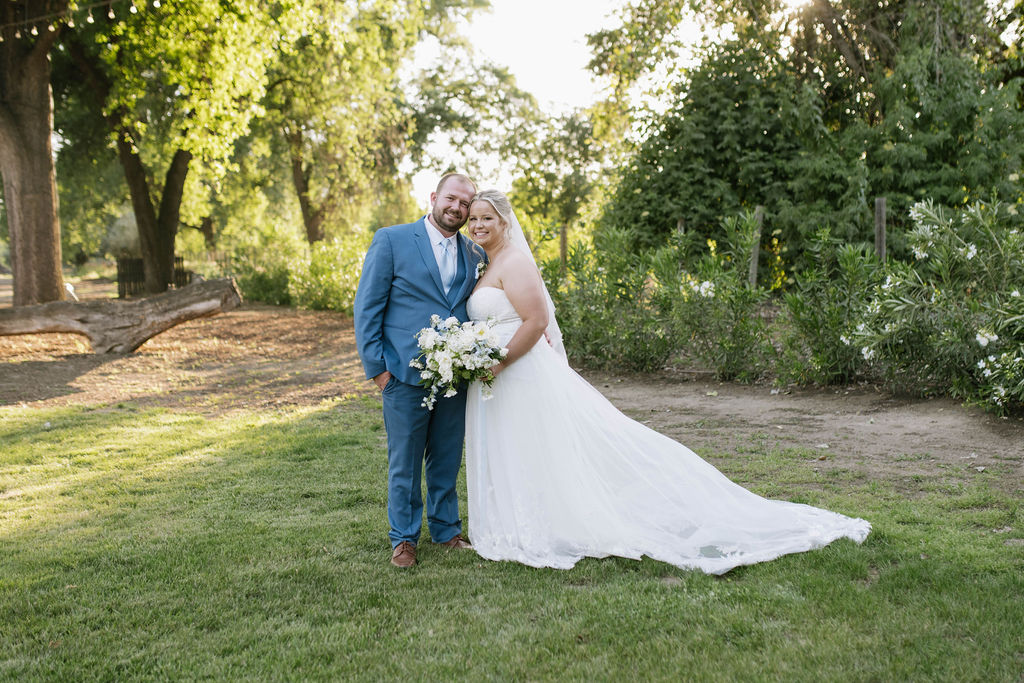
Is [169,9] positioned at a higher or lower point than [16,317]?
higher

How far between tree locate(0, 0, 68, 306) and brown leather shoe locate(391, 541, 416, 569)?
420 inches

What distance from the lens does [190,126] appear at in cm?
1442

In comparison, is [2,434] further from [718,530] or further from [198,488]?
[718,530]

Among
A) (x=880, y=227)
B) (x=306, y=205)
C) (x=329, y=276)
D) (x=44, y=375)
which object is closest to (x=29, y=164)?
(x=44, y=375)

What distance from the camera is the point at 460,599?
148 inches

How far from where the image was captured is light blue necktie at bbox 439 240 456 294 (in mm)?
4301

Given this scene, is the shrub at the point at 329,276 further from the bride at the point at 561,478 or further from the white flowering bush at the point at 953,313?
the bride at the point at 561,478

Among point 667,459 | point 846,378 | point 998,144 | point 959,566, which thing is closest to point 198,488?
point 667,459

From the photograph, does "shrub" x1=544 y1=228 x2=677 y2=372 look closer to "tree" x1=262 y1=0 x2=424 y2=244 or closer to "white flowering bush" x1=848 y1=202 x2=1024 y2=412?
"white flowering bush" x1=848 y1=202 x2=1024 y2=412

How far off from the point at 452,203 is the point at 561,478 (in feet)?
5.09

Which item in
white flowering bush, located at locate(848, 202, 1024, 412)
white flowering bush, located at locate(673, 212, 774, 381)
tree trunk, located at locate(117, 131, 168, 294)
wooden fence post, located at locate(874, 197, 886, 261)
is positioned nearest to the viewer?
white flowering bush, located at locate(848, 202, 1024, 412)

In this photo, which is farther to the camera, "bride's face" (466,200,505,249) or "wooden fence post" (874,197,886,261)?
"wooden fence post" (874,197,886,261)

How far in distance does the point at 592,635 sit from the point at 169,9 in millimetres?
13038

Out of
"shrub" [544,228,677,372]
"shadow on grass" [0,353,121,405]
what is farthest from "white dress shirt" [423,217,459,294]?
"shadow on grass" [0,353,121,405]
